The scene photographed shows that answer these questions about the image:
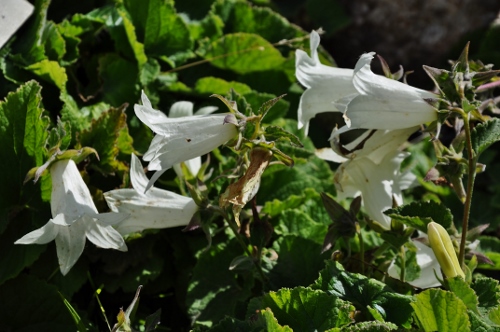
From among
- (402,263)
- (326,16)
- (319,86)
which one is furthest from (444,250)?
(326,16)

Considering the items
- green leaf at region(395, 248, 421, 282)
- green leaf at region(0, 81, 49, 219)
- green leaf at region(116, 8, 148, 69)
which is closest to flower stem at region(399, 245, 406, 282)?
green leaf at region(395, 248, 421, 282)

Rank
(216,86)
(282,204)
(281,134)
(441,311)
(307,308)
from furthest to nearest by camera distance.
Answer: (216,86), (282,204), (281,134), (307,308), (441,311)

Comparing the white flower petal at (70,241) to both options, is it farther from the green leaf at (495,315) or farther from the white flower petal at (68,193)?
the green leaf at (495,315)

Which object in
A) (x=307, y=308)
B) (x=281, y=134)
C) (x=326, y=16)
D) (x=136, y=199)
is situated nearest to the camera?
(x=307, y=308)

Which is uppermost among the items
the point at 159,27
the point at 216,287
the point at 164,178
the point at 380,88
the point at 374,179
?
the point at 380,88

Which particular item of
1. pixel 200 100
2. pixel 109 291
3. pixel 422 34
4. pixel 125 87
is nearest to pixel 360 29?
pixel 422 34

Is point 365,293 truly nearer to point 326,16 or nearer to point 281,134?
point 281,134

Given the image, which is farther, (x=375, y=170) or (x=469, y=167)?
(x=375, y=170)

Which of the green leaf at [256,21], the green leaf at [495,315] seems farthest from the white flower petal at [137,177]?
the green leaf at [256,21]

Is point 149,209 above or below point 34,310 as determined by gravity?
above
